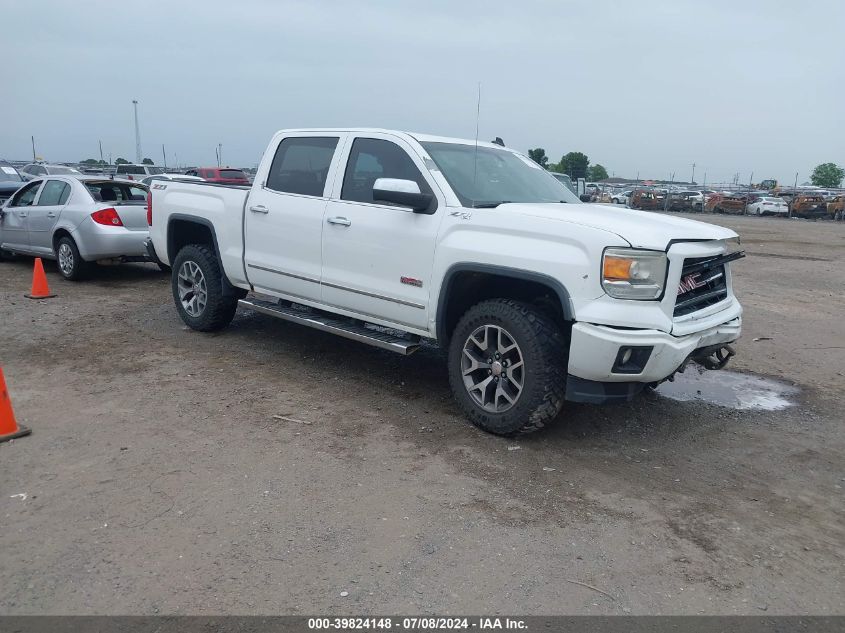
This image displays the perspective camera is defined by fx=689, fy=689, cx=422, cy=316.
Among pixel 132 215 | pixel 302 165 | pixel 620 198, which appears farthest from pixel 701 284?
pixel 620 198

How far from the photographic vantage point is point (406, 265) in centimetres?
510

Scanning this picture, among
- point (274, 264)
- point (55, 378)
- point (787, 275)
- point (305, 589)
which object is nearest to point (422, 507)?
point (305, 589)

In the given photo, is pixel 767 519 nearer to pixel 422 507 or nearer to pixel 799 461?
pixel 799 461

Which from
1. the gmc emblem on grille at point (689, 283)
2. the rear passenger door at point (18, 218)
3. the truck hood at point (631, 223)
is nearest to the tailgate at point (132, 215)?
the rear passenger door at point (18, 218)

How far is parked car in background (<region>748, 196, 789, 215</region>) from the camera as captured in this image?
38781 millimetres

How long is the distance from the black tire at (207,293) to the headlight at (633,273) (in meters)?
4.23

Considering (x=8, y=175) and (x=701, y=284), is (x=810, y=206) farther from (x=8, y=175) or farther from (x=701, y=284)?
(x=701, y=284)

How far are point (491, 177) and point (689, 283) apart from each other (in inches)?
69.4

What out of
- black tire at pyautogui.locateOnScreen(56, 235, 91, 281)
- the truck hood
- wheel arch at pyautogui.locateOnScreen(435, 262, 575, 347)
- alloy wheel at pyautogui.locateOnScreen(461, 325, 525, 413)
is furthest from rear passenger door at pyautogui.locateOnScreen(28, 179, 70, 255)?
the truck hood

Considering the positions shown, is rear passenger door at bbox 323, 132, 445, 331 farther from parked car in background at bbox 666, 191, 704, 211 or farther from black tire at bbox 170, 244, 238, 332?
parked car in background at bbox 666, 191, 704, 211

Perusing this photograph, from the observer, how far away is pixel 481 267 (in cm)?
461

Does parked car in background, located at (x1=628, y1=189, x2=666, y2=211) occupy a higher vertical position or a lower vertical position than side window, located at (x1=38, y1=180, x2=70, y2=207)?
lower

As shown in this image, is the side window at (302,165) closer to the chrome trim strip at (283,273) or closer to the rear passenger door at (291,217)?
the rear passenger door at (291,217)

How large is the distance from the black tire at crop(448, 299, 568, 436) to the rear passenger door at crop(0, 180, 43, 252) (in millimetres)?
9441
